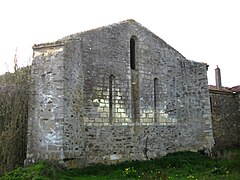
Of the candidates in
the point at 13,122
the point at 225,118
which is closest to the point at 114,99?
the point at 13,122

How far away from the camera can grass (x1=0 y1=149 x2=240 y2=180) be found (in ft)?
28.3

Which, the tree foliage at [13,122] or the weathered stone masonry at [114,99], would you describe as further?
the tree foliage at [13,122]

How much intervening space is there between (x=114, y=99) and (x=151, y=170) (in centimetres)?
326

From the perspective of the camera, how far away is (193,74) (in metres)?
15.6

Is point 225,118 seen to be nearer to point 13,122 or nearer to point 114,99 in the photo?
point 114,99

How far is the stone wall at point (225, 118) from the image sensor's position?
60.8 feet

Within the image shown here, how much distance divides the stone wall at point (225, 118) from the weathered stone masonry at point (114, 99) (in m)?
3.71

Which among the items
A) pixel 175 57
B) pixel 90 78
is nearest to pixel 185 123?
pixel 175 57

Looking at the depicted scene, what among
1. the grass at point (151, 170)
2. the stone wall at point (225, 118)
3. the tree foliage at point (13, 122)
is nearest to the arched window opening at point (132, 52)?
the grass at point (151, 170)

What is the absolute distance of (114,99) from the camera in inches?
480

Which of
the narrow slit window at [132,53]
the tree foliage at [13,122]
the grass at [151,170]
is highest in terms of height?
the narrow slit window at [132,53]

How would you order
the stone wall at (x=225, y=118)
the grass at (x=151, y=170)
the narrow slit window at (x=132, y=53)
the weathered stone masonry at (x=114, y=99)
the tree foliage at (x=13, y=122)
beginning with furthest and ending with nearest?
1. the stone wall at (x=225, y=118)
2. the narrow slit window at (x=132, y=53)
3. the tree foliage at (x=13, y=122)
4. the weathered stone masonry at (x=114, y=99)
5. the grass at (x=151, y=170)

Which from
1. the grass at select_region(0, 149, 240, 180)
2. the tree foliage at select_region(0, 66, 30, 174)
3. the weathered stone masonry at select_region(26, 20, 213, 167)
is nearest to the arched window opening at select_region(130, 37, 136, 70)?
the weathered stone masonry at select_region(26, 20, 213, 167)

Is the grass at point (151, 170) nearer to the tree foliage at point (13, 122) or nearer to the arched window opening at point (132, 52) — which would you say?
the tree foliage at point (13, 122)
